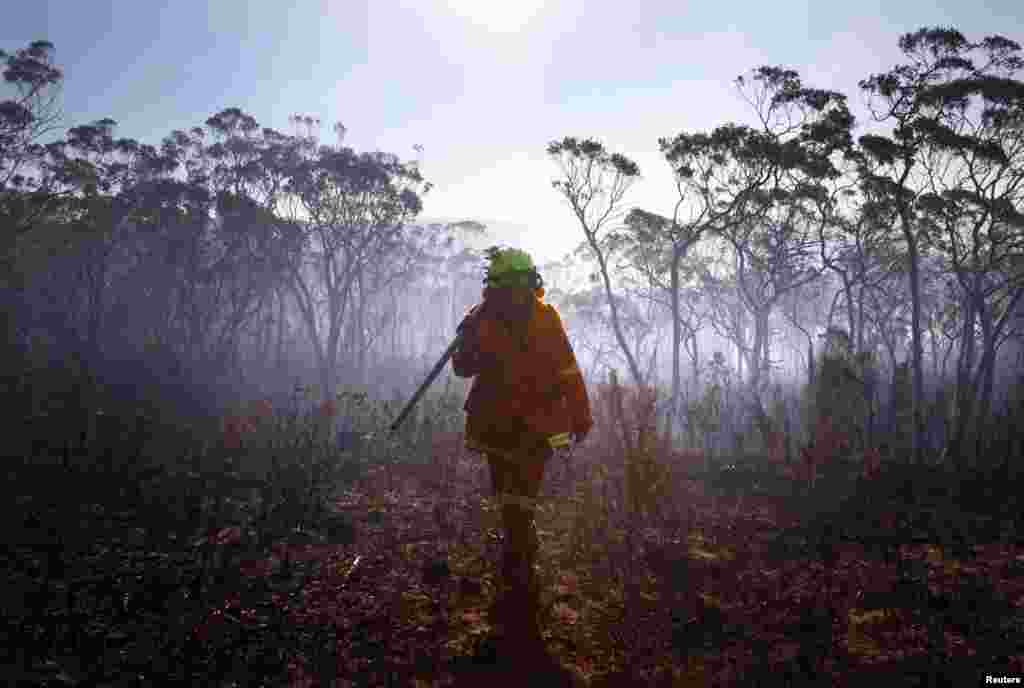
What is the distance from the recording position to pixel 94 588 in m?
3.37

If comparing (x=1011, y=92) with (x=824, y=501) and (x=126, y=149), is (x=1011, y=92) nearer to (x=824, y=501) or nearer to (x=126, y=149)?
(x=824, y=501)

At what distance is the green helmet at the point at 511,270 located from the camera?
3.69m

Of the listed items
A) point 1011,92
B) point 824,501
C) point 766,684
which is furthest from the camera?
point 1011,92

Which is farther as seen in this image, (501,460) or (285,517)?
(285,517)

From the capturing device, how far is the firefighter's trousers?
3.56 metres

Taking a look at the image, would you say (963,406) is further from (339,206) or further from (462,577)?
(339,206)

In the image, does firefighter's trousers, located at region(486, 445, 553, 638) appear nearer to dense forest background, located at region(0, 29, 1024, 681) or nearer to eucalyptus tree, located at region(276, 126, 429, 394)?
dense forest background, located at region(0, 29, 1024, 681)

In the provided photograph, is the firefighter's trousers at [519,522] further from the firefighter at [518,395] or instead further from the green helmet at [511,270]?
the green helmet at [511,270]

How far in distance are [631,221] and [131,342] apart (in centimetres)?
2297

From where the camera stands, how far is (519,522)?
357 cm

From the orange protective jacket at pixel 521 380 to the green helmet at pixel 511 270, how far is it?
0.17m

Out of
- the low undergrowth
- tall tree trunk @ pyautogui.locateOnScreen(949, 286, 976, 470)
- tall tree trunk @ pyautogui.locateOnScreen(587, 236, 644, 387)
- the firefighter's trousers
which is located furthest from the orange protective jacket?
tall tree trunk @ pyautogui.locateOnScreen(587, 236, 644, 387)

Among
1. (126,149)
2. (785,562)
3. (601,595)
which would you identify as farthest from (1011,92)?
(126,149)

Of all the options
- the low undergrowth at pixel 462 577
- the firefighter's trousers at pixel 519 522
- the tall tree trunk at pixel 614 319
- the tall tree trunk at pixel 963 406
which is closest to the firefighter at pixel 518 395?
the firefighter's trousers at pixel 519 522
